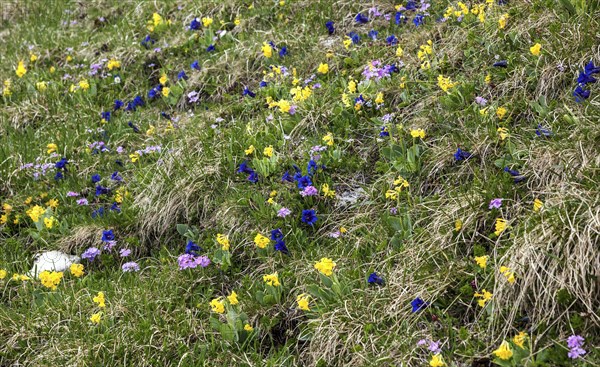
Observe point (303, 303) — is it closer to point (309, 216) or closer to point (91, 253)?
point (309, 216)

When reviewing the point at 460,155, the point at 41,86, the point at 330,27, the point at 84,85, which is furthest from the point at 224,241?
the point at 41,86

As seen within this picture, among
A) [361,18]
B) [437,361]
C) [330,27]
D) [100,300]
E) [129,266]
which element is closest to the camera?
[437,361]

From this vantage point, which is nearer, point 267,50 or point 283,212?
point 283,212

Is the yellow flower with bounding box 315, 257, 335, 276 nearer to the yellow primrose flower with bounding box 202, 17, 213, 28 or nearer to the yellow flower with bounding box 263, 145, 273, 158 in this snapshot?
the yellow flower with bounding box 263, 145, 273, 158

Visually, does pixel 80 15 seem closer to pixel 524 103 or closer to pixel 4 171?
pixel 4 171

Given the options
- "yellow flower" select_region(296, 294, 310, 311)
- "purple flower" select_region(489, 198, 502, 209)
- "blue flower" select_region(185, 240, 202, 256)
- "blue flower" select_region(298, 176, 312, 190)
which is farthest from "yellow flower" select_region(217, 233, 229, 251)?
"purple flower" select_region(489, 198, 502, 209)

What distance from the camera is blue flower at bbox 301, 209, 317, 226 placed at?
15.0 feet

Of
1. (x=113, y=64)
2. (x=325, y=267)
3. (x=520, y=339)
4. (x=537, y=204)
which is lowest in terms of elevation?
(x=113, y=64)

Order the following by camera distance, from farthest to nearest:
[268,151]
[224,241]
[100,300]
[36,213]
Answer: [36,213] < [268,151] < [224,241] < [100,300]

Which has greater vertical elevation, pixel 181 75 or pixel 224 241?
pixel 224 241

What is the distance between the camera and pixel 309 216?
4.58 m

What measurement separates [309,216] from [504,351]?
166 centimetres

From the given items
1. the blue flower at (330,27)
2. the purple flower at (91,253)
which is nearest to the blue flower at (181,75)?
the blue flower at (330,27)

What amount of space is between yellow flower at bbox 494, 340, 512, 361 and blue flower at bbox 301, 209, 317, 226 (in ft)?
→ 5.24
